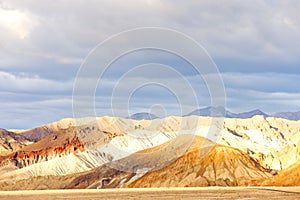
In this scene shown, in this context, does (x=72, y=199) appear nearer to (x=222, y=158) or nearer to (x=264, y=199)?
(x=264, y=199)

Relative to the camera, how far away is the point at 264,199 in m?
99.6

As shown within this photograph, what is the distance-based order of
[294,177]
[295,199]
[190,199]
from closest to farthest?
[295,199] → [190,199] → [294,177]

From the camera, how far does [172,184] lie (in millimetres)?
187750

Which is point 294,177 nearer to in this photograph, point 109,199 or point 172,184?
point 172,184

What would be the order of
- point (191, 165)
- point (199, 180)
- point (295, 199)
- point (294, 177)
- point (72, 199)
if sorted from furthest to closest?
point (191, 165) < point (199, 180) < point (294, 177) < point (72, 199) < point (295, 199)

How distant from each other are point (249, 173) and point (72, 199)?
85284mm

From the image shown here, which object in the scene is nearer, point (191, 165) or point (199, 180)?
point (199, 180)

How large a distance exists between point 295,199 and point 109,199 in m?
35.0

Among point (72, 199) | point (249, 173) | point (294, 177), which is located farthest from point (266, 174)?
point (72, 199)

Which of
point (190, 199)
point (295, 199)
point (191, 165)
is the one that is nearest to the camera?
point (295, 199)

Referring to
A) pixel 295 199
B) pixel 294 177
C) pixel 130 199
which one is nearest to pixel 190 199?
pixel 130 199

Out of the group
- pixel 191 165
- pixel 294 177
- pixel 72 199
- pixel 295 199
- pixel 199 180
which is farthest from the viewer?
pixel 191 165

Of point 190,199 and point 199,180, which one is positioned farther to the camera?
point 199,180

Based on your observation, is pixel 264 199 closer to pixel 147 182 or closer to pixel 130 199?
pixel 130 199
